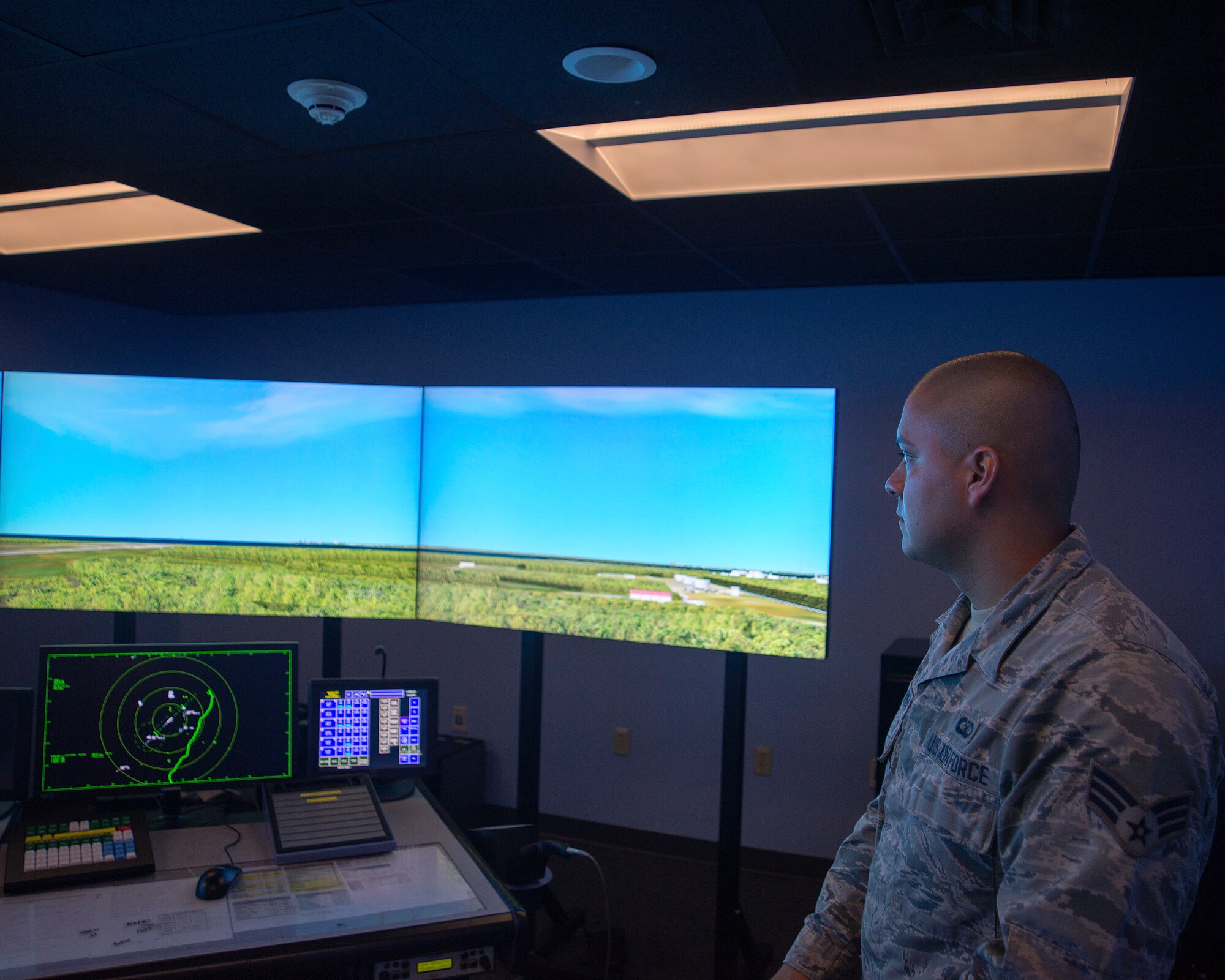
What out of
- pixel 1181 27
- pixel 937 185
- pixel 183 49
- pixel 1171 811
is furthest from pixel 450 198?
pixel 1171 811

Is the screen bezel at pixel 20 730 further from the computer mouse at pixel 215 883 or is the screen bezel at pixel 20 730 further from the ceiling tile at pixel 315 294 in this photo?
the ceiling tile at pixel 315 294

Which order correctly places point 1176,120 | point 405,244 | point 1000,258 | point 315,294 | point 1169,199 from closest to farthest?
point 1176,120 < point 1169,199 < point 1000,258 < point 405,244 < point 315,294

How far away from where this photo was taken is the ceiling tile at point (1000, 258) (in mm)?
2818

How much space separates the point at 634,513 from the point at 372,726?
3.54ft

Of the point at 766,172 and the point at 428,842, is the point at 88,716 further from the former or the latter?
the point at 766,172

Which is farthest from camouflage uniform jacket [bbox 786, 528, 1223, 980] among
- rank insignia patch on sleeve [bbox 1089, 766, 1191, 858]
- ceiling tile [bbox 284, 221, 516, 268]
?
ceiling tile [bbox 284, 221, 516, 268]

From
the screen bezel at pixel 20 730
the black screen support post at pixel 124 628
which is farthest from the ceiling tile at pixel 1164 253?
the black screen support post at pixel 124 628

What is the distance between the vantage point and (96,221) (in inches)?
131

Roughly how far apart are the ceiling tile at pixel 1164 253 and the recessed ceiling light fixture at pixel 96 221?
9.06ft

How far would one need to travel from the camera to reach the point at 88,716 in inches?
80.0

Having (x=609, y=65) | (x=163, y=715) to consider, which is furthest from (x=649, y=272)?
(x=163, y=715)

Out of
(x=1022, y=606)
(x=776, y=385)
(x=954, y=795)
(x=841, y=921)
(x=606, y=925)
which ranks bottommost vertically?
(x=606, y=925)

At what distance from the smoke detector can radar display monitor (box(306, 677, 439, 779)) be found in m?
1.26

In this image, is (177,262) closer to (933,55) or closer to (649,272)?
(649,272)
